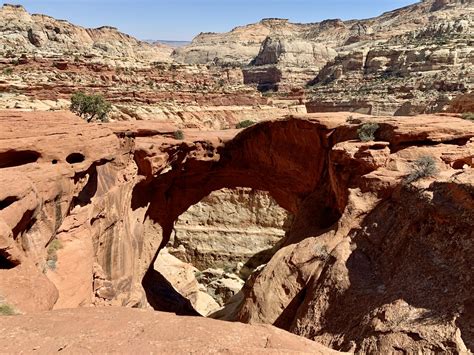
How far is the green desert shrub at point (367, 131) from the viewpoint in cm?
1666

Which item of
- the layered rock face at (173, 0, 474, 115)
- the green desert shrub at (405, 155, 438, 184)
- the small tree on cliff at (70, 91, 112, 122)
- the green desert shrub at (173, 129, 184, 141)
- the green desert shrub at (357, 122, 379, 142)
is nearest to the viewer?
the green desert shrub at (405, 155, 438, 184)

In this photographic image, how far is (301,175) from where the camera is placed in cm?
2264

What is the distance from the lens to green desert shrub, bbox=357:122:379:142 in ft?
54.6

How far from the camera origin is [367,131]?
55.5 feet

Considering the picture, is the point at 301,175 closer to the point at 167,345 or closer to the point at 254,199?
the point at 254,199

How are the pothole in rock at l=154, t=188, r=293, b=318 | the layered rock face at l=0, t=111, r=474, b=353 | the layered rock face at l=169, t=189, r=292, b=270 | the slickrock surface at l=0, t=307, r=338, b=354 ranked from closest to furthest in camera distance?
the slickrock surface at l=0, t=307, r=338, b=354, the layered rock face at l=0, t=111, r=474, b=353, the pothole in rock at l=154, t=188, r=293, b=318, the layered rock face at l=169, t=189, r=292, b=270

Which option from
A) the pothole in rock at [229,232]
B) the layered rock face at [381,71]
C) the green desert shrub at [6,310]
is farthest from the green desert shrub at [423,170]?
the layered rock face at [381,71]

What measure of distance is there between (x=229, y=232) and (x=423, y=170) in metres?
19.9

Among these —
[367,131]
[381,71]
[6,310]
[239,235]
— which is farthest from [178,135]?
[381,71]

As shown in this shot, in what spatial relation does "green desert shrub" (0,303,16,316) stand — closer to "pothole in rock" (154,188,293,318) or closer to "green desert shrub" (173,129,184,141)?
"green desert shrub" (173,129,184,141)

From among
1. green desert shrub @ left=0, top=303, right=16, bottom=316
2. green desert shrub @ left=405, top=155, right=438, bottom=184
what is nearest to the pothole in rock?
green desert shrub @ left=405, top=155, right=438, bottom=184

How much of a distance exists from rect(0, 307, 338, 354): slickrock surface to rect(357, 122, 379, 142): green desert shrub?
11.5 meters

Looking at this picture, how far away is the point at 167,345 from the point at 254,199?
85.6 feet

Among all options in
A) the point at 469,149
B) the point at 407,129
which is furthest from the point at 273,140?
the point at 469,149
